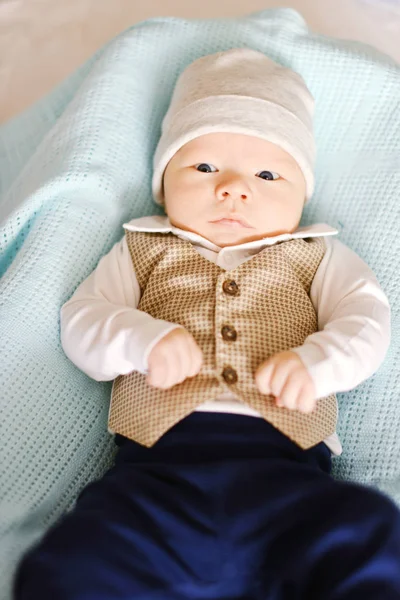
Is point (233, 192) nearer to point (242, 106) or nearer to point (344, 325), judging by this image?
point (242, 106)

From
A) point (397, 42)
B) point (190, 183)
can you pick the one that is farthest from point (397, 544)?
Result: point (397, 42)

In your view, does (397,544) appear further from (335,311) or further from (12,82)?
(12,82)

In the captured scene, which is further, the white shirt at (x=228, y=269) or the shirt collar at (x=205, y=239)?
the shirt collar at (x=205, y=239)

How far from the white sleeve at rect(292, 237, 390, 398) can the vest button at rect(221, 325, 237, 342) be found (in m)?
0.10

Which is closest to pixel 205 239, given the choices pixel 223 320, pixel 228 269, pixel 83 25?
pixel 228 269

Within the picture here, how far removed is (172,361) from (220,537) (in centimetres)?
25

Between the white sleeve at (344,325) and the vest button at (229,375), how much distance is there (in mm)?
98

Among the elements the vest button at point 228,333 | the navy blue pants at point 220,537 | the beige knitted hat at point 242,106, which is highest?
the beige knitted hat at point 242,106

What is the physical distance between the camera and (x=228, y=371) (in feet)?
3.28

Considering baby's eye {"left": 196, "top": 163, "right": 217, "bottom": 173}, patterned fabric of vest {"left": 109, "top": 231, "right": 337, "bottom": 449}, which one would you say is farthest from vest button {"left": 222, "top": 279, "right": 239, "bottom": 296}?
baby's eye {"left": 196, "top": 163, "right": 217, "bottom": 173}

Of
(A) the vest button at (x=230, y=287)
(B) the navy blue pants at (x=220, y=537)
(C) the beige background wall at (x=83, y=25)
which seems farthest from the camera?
(C) the beige background wall at (x=83, y=25)

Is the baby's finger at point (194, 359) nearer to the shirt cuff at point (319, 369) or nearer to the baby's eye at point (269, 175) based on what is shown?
the shirt cuff at point (319, 369)

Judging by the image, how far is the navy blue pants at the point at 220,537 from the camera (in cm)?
80

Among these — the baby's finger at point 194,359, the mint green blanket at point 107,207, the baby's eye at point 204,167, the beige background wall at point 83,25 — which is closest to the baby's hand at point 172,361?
the baby's finger at point 194,359
